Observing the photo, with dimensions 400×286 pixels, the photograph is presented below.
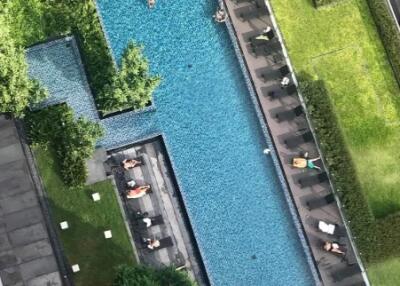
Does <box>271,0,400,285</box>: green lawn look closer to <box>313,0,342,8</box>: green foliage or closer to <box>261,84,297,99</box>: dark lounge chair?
<box>313,0,342,8</box>: green foliage

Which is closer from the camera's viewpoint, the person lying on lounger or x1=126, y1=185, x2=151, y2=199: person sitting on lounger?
x1=126, y1=185, x2=151, y2=199: person sitting on lounger

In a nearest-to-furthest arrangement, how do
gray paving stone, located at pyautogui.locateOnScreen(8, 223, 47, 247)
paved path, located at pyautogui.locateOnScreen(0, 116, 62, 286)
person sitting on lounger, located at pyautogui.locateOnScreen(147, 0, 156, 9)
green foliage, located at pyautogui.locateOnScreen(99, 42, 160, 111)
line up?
1. green foliage, located at pyautogui.locateOnScreen(99, 42, 160, 111)
2. paved path, located at pyautogui.locateOnScreen(0, 116, 62, 286)
3. gray paving stone, located at pyautogui.locateOnScreen(8, 223, 47, 247)
4. person sitting on lounger, located at pyautogui.locateOnScreen(147, 0, 156, 9)

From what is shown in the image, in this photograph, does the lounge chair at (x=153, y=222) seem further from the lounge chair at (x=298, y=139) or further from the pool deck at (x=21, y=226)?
the lounge chair at (x=298, y=139)

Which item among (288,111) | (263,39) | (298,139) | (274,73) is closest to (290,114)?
(288,111)

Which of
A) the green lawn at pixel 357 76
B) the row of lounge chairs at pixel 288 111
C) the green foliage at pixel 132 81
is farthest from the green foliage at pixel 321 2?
the green foliage at pixel 132 81

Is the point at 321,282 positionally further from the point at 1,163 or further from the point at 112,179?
the point at 1,163

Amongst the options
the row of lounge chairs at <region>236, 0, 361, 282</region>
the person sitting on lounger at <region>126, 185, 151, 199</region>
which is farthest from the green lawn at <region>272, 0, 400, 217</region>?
the person sitting on lounger at <region>126, 185, 151, 199</region>
